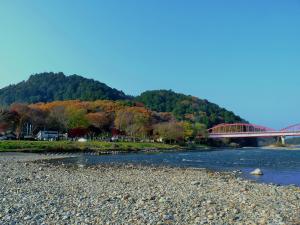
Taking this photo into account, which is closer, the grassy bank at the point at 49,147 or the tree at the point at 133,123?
the grassy bank at the point at 49,147

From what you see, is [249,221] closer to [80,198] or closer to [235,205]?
[235,205]

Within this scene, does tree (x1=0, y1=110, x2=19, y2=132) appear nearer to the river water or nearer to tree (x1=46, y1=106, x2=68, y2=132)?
tree (x1=46, y1=106, x2=68, y2=132)

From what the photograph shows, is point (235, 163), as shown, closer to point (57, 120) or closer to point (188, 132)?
point (57, 120)

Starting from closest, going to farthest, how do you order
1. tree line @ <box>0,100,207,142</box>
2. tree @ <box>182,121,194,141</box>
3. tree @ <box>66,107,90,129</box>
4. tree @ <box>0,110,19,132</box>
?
tree @ <box>0,110,19,132</box> < tree line @ <box>0,100,207,142</box> < tree @ <box>66,107,90,129</box> < tree @ <box>182,121,194,141</box>

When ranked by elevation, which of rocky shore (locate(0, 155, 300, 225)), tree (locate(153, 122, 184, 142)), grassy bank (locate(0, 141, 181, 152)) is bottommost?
rocky shore (locate(0, 155, 300, 225))

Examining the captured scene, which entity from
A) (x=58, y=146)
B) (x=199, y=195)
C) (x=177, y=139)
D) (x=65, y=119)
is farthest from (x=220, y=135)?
(x=199, y=195)

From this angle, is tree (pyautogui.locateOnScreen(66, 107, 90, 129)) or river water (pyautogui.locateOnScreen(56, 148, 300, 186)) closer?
river water (pyautogui.locateOnScreen(56, 148, 300, 186))

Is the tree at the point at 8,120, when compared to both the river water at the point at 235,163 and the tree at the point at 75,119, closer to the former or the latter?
the tree at the point at 75,119

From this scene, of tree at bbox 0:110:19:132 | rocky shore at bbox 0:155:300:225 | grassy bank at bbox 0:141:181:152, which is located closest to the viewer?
rocky shore at bbox 0:155:300:225

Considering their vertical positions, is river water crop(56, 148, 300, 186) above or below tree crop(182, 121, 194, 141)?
below

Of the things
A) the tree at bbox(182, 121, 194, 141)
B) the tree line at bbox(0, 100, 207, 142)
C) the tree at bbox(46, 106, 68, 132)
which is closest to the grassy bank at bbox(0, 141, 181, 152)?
the tree line at bbox(0, 100, 207, 142)

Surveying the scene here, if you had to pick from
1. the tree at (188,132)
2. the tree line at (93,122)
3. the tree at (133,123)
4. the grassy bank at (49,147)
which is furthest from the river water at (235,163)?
the tree at (188,132)

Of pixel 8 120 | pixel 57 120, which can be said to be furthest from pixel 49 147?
pixel 57 120

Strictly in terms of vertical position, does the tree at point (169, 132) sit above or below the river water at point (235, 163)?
above
